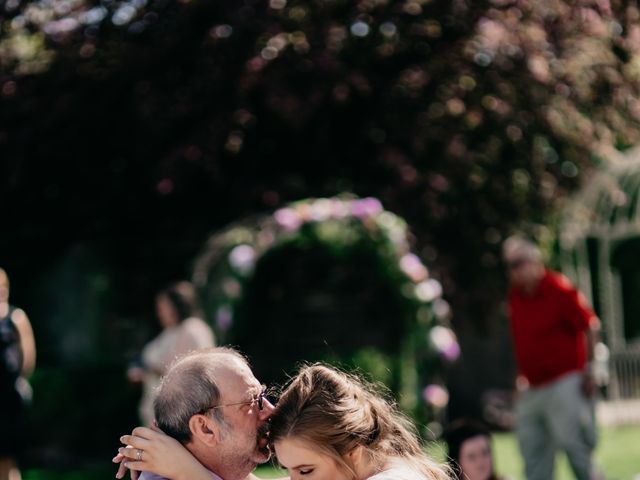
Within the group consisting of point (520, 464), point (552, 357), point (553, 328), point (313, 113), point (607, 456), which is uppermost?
point (553, 328)

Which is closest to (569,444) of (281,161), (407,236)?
(407,236)

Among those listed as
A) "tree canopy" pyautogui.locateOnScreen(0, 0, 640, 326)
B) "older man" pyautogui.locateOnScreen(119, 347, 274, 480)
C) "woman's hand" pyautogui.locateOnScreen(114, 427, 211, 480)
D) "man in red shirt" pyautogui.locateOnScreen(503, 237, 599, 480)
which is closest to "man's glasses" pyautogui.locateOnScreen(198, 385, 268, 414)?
"older man" pyautogui.locateOnScreen(119, 347, 274, 480)

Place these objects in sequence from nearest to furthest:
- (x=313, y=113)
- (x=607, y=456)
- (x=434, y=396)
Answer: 1. (x=434, y=396)
2. (x=607, y=456)
3. (x=313, y=113)

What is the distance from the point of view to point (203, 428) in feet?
9.14

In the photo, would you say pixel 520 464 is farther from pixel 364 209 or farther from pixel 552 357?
pixel 552 357

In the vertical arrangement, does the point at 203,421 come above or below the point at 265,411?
above

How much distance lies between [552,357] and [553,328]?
166 millimetres

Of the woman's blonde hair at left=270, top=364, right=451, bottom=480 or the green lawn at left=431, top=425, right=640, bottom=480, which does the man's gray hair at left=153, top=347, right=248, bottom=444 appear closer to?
the woman's blonde hair at left=270, top=364, right=451, bottom=480

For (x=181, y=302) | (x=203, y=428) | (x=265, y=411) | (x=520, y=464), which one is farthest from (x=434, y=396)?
(x=203, y=428)

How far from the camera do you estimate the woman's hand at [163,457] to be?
2.75 metres

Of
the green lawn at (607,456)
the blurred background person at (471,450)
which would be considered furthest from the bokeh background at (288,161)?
the blurred background person at (471,450)

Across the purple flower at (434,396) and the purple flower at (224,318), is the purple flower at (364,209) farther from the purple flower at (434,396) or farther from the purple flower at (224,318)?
the purple flower at (434,396)

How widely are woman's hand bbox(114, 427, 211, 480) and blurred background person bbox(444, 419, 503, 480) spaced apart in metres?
1.87

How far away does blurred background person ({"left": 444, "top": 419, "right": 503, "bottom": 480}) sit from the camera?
4508 millimetres
